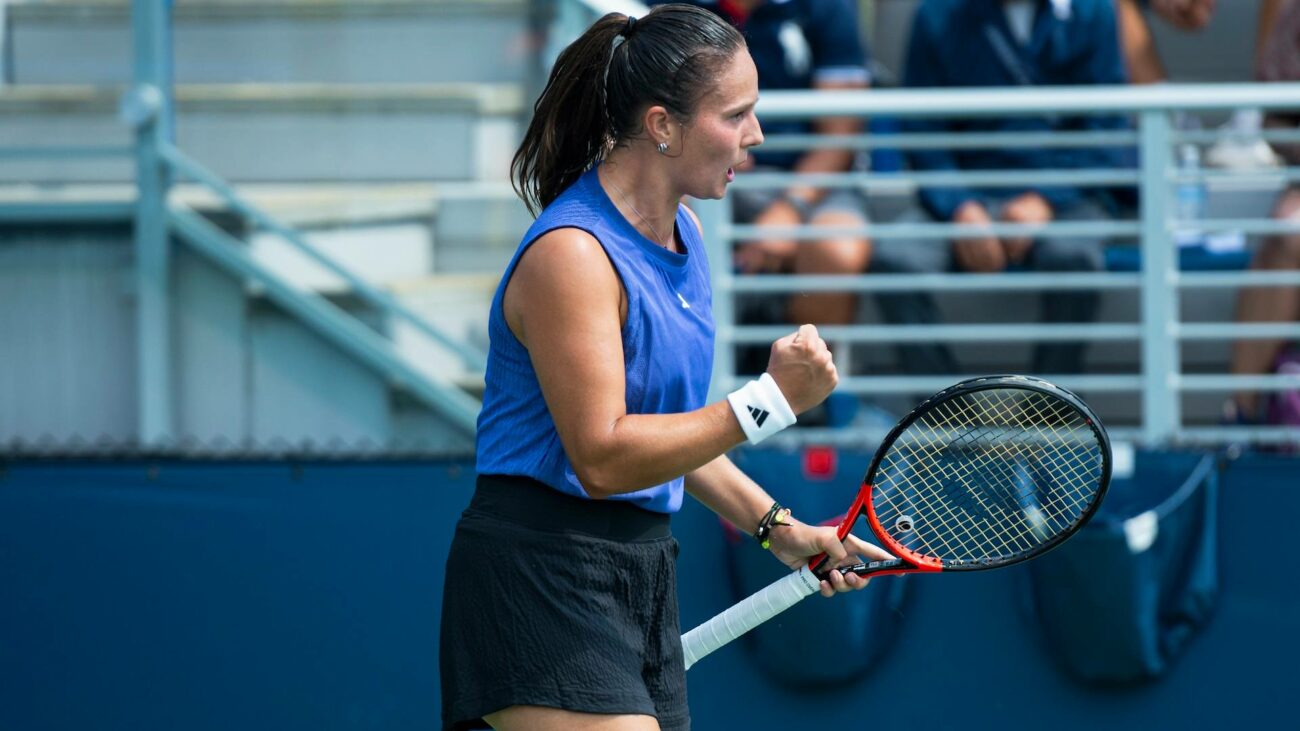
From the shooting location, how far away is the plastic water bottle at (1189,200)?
4.29 metres

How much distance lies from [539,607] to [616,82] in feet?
2.62

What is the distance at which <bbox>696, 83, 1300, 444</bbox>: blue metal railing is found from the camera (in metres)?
4.24

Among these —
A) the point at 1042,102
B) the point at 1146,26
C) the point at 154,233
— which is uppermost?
the point at 1146,26

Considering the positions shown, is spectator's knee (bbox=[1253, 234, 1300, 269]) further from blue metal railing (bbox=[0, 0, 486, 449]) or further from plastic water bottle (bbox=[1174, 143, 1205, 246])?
blue metal railing (bbox=[0, 0, 486, 449])

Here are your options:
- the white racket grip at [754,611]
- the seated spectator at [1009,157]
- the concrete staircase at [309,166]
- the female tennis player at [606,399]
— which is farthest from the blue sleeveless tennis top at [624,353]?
the seated spectator at [1009,157]

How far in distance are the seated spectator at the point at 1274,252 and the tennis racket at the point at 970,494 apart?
58 cm

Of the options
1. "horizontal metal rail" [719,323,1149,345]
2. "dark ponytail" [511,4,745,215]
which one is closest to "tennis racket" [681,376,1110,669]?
"horizontal metal rail" [719,323,1149,345]

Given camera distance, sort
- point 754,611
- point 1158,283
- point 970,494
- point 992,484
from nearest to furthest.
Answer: point 754,611, point 970,494, point 992,484, point 1158,283

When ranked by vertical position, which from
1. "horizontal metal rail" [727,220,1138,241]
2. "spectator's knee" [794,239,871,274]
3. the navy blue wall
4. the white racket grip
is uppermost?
"horizontal metal rail" [727,220,1138,241]

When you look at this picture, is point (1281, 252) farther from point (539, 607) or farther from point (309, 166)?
point (539, 607)

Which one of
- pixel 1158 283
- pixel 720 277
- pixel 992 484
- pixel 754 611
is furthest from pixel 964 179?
pixel 754 611

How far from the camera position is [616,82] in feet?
8.01

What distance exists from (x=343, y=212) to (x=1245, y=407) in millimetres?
2678

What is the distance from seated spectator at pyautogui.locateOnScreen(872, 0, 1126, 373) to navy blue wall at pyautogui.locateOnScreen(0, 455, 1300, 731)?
71 centimetres
